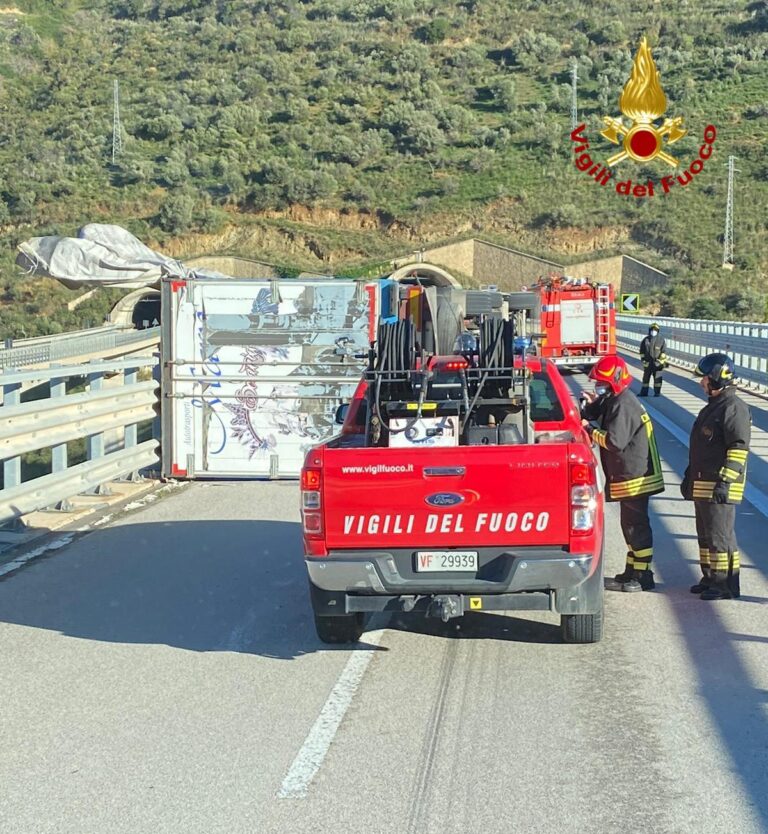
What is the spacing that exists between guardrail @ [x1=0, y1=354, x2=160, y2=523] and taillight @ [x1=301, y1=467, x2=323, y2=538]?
404 centimetres

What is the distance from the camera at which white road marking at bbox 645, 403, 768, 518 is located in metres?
12.6

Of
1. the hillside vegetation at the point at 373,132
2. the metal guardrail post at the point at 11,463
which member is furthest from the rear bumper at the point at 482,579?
the hillside vegetation at the point at 373,132

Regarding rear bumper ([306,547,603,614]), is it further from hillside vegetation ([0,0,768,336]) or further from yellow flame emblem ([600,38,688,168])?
yellow flame emblem ([600,38,688,168])

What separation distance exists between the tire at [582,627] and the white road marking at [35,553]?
462 centimetres

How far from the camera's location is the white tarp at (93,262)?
1930 inches

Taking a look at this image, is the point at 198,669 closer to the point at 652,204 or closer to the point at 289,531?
the point at 289,531

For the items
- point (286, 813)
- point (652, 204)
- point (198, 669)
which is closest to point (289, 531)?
point (198, 669)

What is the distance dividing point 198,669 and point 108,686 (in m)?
0.55

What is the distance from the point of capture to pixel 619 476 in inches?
356

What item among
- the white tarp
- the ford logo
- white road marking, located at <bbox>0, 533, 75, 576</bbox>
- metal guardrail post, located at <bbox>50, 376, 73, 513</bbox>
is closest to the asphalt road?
white road marking, located at <bbox>0, 533, 75, 576</bbox>

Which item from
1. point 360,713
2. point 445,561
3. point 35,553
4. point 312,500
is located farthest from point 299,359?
point 360,713

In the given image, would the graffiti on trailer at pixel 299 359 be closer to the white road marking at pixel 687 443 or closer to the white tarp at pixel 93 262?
the white road marking at pixel 687 443

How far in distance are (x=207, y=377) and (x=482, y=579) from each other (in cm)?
816

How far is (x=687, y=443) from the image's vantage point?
17.9 meters
